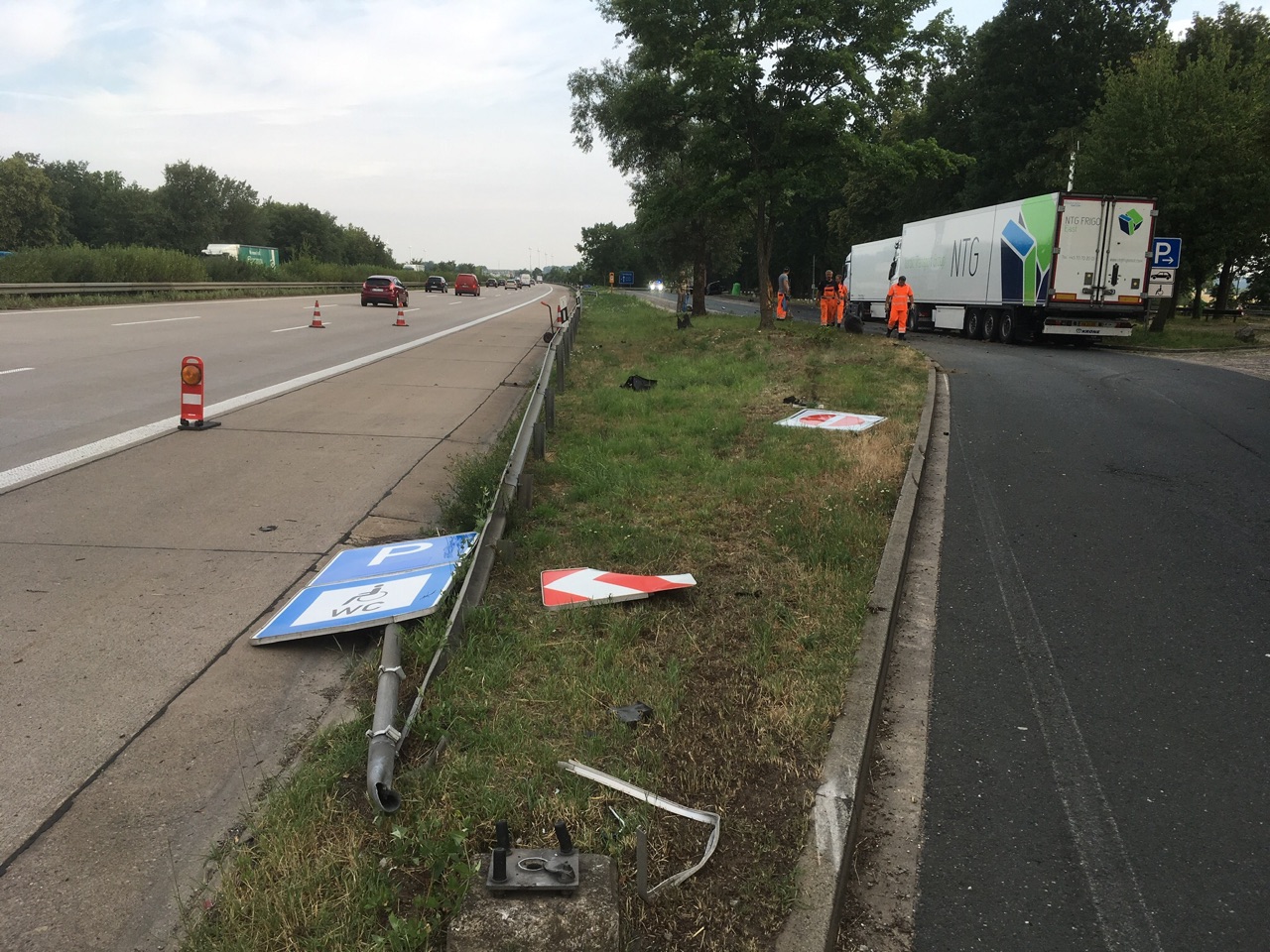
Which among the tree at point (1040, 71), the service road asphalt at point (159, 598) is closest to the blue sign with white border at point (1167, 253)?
the service road asphalt at point (159, 598)

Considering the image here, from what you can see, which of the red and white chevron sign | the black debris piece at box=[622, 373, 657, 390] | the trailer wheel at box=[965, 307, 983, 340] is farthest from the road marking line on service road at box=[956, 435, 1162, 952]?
the trailer wheel at box=[965, 307, 983, 340]

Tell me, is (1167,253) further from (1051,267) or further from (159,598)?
(159,598)

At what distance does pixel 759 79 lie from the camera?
22703mm

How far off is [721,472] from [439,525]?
2.57 metres

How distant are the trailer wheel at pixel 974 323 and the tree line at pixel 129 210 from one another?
260ft

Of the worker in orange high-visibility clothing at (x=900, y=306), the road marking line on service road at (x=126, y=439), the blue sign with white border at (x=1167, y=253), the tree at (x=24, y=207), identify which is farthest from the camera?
the tree at (x=24, y=207)

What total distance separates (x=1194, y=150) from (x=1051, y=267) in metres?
8.06

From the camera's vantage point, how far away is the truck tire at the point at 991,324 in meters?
26.1

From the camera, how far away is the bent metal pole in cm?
303

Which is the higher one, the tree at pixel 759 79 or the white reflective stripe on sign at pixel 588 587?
the tree at pixel 759 79

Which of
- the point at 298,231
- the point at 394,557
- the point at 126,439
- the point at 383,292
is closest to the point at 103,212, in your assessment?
the point at 298,231

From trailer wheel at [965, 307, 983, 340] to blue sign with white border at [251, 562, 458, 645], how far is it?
24.8 m

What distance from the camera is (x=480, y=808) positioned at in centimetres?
309

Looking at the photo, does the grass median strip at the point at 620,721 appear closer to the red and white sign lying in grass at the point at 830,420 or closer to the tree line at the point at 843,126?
the red and white sign lying in grass at the point at 830,420
